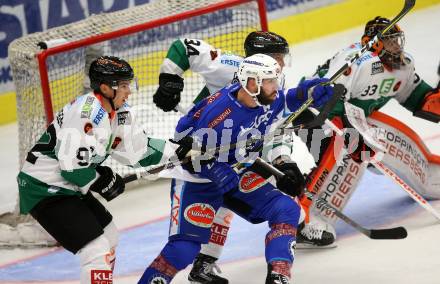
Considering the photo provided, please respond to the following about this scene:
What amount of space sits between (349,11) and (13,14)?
11.8ft

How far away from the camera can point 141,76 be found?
681 cm

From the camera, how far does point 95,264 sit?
13.4ft

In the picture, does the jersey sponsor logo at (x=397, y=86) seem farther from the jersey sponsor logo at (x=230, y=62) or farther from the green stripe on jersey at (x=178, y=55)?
the green stripe on jersey at (x=178, y=55)

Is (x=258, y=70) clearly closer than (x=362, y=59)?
Yes

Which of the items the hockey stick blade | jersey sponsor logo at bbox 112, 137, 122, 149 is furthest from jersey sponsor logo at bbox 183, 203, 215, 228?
the hockey stick blade

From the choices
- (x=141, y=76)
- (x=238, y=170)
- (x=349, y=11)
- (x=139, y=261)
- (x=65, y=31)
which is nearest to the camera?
(x=238, y=170)

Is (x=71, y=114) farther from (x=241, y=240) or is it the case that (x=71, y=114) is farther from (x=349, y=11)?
(x=349, y=11)

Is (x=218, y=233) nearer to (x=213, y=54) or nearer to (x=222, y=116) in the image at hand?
(x=222, y=116)

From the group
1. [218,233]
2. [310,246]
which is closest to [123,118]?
[218,233]

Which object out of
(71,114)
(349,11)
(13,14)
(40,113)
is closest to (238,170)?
(71,114)

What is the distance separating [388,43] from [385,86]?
0.25 m

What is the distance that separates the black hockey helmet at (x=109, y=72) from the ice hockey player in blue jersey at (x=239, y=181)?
404 mm

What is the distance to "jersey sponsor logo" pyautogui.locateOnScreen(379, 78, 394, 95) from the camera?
17.7 feet

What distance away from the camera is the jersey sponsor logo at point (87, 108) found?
409 centimetres
